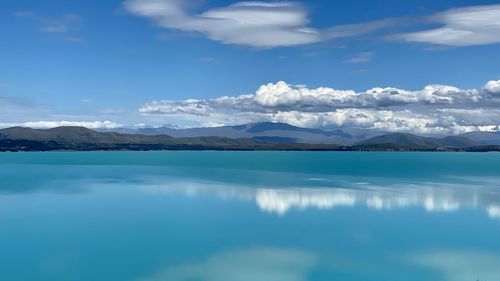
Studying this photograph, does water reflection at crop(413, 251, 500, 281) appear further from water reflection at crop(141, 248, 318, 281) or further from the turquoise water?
water reflection at crop(141, 248, 318, 281)

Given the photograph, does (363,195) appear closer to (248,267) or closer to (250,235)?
(250,235)

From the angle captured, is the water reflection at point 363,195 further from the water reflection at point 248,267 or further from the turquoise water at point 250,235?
the water reflection at point 248,267

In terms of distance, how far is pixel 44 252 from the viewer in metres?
33.2

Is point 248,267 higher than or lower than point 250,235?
lower

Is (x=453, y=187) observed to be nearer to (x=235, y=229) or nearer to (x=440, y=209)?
(x=440, y=209)

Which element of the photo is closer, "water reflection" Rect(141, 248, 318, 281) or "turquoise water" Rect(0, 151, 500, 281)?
"water reflection" Rect(141, 248, 318, 281)

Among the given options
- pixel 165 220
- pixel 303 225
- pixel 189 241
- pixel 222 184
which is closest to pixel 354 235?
pixel 303 225

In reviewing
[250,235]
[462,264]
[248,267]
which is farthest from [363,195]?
[248,267]

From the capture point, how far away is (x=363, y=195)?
6462cm

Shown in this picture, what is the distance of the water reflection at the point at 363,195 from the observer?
55.0 meters

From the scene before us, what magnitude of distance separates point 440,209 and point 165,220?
94.9 ft

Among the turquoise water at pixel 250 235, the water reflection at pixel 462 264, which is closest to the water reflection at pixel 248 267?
the turquoise water at pixel 250 235

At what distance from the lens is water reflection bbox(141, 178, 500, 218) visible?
2165 inches

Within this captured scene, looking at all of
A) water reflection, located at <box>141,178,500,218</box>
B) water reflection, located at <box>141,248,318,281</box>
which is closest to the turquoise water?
water reflection, located at <box>141,248,318,281</box>
